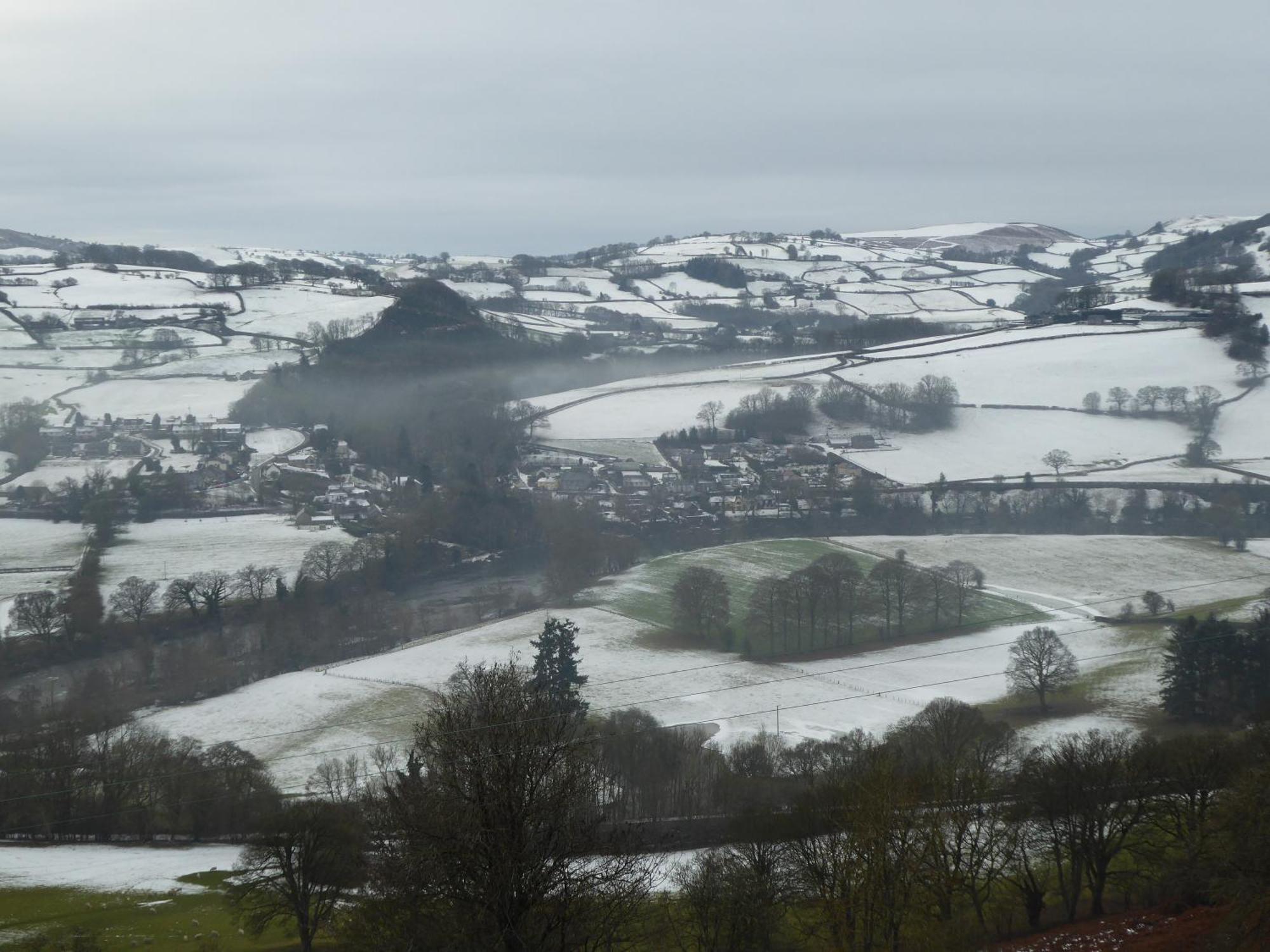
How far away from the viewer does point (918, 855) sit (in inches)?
567

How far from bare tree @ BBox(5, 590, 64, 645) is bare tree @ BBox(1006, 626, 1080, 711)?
73.1 feet

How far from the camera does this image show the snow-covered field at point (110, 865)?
1705 centimetres

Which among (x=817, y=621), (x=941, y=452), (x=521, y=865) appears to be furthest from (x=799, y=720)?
(x=941, y=452)

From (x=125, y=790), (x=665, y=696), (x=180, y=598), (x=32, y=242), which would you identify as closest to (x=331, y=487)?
(x=180, y=598)

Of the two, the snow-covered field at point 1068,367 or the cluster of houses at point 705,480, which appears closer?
the cluster of houses at point 705,480

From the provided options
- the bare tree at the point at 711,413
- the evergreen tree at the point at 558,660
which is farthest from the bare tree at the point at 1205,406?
the evergreen tree at the point at 558,660

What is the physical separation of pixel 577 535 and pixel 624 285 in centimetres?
8177

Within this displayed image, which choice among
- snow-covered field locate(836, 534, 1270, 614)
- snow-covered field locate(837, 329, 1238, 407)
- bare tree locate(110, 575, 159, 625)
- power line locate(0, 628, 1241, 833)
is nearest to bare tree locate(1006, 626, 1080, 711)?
power line locate(0, 628, 1241, 833)

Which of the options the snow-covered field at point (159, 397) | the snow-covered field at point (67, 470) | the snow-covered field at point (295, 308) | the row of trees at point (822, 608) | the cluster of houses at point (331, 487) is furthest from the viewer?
the snow-covered field at point (295, 308)

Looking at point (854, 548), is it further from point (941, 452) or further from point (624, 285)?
point (624, 285)

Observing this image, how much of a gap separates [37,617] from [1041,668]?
921 inches

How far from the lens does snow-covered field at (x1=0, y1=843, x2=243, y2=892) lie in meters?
17.0

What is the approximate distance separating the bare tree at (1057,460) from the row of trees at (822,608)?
16.5 metres

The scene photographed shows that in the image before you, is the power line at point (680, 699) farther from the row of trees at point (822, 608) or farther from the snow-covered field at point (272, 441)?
the snow-covered field at point (272, 441)
